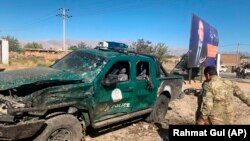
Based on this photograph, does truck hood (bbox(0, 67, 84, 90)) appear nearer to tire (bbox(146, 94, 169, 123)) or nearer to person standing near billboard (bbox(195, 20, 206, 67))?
tire (bbox(146, 94, 169, 123))

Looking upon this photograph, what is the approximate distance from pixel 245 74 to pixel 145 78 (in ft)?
123

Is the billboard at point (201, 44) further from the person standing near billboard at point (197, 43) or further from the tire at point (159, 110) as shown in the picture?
the tire at point (159, 110)

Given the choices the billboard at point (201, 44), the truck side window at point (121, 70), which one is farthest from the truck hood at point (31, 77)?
the billboard at point (201, 44)

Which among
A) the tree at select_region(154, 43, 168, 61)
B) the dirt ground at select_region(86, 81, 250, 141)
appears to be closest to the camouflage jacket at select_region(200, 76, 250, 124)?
the dirt ground at select_region(86, 81, 250, 141)

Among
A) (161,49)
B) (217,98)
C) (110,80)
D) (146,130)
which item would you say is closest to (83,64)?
(110,80)

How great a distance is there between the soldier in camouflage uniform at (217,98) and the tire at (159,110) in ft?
9.17

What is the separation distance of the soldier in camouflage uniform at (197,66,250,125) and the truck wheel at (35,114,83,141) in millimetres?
2145

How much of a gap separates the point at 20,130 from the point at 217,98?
3165mm

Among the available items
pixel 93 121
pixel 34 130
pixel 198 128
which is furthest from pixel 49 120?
pixel 198 128

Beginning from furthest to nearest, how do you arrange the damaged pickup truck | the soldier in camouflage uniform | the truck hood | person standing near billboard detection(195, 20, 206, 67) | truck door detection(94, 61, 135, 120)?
person standing near billboard detection(195, 20, 206, 67) → truck door detection(94, 61, 135, 120) → the truck hood → the soldier in camouflage uniform → the damaged pickup truck

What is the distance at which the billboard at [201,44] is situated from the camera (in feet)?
66.3

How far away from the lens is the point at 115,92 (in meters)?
6.53

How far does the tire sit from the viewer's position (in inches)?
319

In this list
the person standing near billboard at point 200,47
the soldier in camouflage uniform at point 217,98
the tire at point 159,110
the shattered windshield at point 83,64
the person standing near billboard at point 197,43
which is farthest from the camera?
the person standing near billboard at point 200,47
